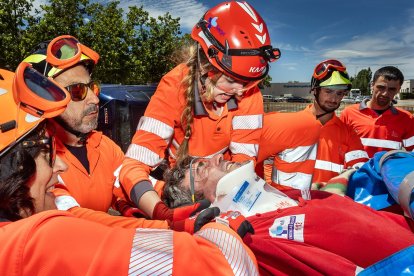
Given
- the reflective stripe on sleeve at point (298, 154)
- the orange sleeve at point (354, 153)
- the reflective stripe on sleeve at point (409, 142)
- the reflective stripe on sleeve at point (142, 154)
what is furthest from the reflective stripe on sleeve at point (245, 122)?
the reflective stripe on sleeve at point (409, 142)

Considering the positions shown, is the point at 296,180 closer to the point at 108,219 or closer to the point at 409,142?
the point at 108,219

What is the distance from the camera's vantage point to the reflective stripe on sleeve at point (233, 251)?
97 centimetres

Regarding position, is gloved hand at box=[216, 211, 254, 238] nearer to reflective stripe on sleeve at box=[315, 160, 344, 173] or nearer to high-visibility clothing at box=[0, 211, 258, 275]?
high-visibility clothing at box=[0, 211, 258, 275]

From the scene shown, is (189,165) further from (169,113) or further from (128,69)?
(128,69)

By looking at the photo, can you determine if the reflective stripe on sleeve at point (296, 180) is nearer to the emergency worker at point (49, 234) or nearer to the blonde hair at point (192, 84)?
the blonde hair at point (192, 84)

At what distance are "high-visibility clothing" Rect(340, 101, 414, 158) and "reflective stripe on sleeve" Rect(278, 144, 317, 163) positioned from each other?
6.02 feet

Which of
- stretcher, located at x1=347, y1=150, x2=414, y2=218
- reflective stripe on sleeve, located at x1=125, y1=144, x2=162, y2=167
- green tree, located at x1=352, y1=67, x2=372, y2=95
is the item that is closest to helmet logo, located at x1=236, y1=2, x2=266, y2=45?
reflective stripe on sleeve, located at x1=125, y1=144, x2=162, y2=167

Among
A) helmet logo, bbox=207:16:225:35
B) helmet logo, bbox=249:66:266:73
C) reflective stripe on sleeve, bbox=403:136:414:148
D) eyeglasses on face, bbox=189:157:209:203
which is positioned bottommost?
reflective stripe on sleeve, bbox=403:136:414:148

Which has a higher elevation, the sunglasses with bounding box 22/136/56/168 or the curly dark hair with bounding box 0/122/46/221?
the sunglasses with bounding box 22/136/56/168

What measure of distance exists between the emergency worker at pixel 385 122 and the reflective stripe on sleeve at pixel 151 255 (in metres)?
4.06

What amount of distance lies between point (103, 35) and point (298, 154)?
16.1 meters

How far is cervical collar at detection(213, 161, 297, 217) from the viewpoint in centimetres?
201

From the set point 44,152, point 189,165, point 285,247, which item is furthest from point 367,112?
point 44,152

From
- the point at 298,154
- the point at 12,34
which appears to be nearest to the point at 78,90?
the point at 298,154
